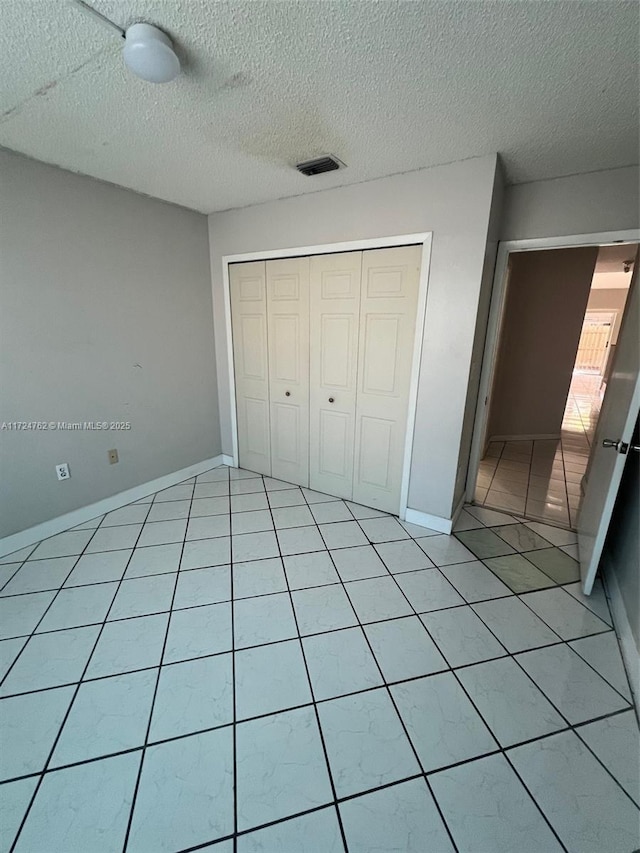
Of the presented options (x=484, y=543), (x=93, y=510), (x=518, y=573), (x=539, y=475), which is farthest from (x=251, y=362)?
(x=539, y=475)

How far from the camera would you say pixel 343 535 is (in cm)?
248

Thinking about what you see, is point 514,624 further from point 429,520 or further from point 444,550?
point 429,520

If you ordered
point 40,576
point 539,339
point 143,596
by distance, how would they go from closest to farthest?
point 143,596, point 40,576, point 539,339

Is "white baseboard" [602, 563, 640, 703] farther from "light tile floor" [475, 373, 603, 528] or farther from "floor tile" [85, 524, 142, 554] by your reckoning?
"floor tile" [85, 524, 142, 554]

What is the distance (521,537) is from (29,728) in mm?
2801

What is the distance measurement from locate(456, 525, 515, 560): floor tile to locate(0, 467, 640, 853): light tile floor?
4cm

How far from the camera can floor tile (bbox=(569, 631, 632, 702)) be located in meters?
1.49

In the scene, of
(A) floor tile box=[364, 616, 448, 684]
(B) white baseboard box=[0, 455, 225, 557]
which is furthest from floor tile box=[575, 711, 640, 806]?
(B) white baseboard box=[0, 455, 225, 557]

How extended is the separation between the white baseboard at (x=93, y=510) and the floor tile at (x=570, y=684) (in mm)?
2794

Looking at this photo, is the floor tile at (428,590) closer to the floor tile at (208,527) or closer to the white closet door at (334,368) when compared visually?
the white closet door at (334,368)

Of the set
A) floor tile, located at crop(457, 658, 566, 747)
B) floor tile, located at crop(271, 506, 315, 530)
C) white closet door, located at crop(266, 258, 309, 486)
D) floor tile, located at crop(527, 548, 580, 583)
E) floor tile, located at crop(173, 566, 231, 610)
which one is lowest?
floor tile, located at crop(457, 658, 566, 747)

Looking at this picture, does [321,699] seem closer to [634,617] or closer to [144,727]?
[144,727]

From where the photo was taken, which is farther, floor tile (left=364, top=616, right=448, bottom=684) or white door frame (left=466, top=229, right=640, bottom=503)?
white door frame (left=466, top=229, right=640, bottom=503)

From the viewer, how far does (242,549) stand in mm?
2318
